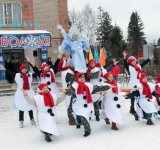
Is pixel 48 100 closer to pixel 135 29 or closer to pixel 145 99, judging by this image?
pixel 145 99

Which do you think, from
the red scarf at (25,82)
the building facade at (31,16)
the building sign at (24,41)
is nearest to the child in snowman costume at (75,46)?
the red scarf at (25,82)

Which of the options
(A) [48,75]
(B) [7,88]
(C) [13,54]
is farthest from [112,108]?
(C) [13,54]

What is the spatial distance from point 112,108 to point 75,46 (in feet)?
5.98

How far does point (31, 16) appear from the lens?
1736 cm

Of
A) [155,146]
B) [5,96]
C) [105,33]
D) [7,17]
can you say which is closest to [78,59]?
[155,146]

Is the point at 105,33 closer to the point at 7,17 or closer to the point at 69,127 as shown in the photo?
the point at 7,17

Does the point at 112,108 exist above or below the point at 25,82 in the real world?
below

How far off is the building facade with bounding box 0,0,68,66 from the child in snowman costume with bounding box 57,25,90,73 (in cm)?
1101

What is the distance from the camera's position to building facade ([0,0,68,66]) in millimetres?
17000

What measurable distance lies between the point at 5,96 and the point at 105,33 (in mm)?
36302

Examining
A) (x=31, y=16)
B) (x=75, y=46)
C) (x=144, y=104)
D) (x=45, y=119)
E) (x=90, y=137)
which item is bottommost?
(x=90, y=137)

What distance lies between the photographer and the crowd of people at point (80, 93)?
5133mm

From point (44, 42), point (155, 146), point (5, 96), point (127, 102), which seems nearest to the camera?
point (155, 146)

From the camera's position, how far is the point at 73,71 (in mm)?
6301
